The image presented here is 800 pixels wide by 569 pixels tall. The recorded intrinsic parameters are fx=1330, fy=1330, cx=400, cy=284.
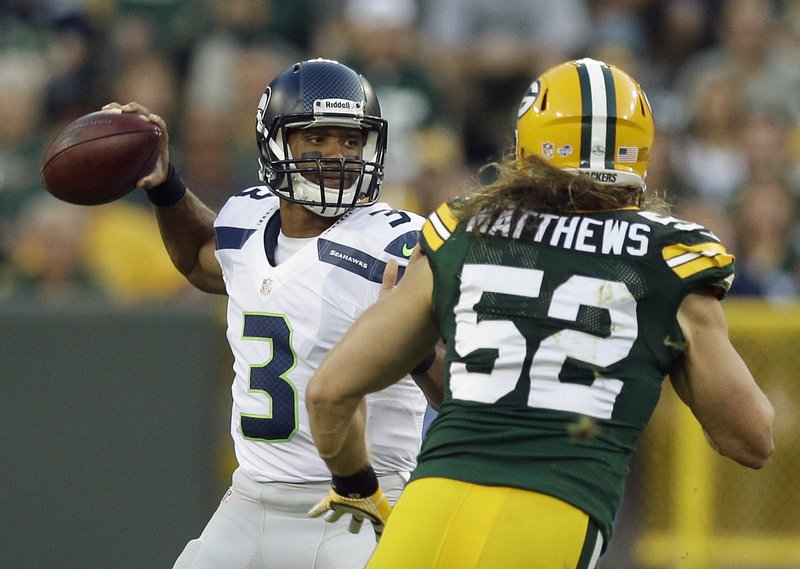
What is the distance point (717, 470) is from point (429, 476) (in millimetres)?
4577

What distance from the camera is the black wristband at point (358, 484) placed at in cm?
315

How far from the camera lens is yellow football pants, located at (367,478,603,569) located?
102 inches

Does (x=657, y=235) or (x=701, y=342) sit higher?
(x=657, y=235)

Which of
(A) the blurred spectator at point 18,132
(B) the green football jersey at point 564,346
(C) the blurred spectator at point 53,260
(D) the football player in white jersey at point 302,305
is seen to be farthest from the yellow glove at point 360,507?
(A) the blurred spectator at point 18,132

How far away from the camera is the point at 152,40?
870 centimetres

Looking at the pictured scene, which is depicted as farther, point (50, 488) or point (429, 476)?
point (50, 488)

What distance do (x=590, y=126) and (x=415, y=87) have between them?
17.9 feet

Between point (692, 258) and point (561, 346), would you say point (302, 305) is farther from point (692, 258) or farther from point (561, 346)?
point (692, 258)

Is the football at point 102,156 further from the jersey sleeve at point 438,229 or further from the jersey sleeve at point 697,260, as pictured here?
the jersey sleeve at point 697,260

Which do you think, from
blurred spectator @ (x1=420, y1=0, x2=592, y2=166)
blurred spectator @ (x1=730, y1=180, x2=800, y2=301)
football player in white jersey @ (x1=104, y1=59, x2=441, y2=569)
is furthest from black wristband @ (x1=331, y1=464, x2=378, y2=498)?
blurred spectator @ (x1=420, y1=0, x2=592, y2=166)

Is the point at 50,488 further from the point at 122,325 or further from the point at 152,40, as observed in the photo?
the point at 152,40

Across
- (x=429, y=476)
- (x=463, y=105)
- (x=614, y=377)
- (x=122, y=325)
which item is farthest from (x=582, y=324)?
(x=463, y=105)

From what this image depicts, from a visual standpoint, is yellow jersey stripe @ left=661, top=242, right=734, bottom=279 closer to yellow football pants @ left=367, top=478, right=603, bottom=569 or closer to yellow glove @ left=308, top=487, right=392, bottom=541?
yellow football pants @ left=367, top=478, right=603, bottom=569

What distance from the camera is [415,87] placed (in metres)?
8.30
